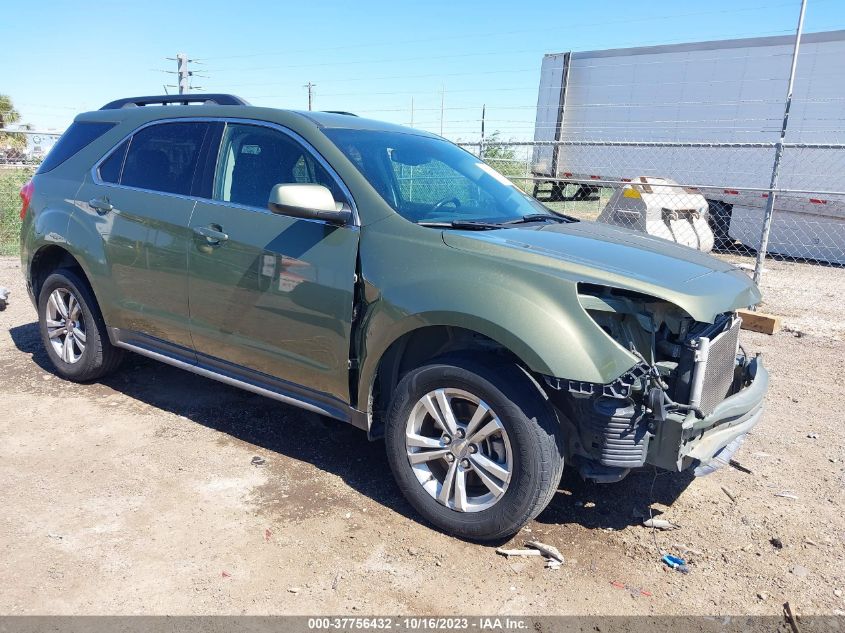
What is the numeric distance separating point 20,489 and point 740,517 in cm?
368

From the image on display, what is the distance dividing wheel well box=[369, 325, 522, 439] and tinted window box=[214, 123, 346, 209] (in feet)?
3.14

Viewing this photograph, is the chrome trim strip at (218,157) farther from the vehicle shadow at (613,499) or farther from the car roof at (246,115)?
the vehicle shadow at (613,499)

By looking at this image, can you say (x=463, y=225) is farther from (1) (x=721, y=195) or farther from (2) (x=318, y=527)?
(1) (x=721, y=195)

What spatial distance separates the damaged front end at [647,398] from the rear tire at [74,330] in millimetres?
3320

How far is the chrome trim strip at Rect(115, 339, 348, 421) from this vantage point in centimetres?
363

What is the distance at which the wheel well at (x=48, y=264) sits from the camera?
4.88 m

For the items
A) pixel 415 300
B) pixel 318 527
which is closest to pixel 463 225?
pixel 415 300

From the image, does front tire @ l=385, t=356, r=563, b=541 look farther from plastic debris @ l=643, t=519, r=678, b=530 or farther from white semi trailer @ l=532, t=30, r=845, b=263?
white semi trailer @ l=532, t=30, r=845, b=263

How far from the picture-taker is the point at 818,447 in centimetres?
437

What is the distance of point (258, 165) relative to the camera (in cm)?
389

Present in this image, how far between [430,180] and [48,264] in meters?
3.04

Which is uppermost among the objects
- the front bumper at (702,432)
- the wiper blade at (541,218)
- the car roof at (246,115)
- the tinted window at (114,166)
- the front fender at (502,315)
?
the car roof at (246,115)

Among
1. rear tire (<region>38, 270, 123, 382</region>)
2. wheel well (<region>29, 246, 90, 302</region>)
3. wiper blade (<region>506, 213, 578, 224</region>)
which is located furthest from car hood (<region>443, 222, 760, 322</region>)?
wheel well (<region>29, 246, 90, 302</region>)

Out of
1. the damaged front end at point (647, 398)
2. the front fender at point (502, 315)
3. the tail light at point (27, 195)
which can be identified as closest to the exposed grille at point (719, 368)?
the damaged front end at point (647, 398)
